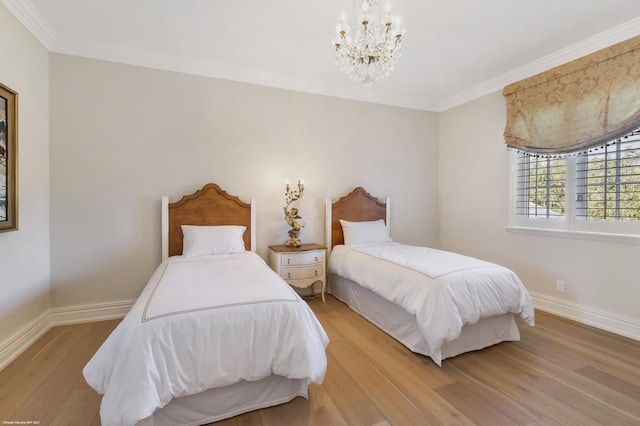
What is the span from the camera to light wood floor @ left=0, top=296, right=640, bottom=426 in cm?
162

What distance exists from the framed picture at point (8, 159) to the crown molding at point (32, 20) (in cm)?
64

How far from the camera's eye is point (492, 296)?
2.26 meters

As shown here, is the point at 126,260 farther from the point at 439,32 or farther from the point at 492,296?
the point at 439,32

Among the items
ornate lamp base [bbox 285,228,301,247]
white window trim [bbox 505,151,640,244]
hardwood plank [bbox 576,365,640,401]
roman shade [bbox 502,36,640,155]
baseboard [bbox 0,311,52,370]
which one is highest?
roman shade [bbox 502,36,640,155]

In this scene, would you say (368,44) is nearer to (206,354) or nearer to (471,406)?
(206,354)

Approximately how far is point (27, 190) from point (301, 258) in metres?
2.52

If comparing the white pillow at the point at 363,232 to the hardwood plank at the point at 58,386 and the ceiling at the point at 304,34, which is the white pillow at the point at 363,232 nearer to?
the ceiling at the point at 304,34

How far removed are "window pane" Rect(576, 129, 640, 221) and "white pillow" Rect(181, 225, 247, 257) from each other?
11.5 feet

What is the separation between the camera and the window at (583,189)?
101 inches

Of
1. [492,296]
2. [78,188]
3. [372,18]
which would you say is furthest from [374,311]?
[78,188]

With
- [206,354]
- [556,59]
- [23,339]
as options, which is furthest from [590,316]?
[23,339]

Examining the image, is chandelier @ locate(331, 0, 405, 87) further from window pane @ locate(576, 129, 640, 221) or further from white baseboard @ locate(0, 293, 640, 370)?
white baseboard @ locate(0, 293, 640, 370)

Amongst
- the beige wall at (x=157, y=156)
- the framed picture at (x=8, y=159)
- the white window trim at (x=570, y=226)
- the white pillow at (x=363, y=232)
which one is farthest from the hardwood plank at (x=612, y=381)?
the framed picture at (x=8, y=159)

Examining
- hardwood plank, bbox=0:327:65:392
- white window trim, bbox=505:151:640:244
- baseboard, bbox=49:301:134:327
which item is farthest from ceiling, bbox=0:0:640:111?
hardwood plank, bbox=0:327:65:392
